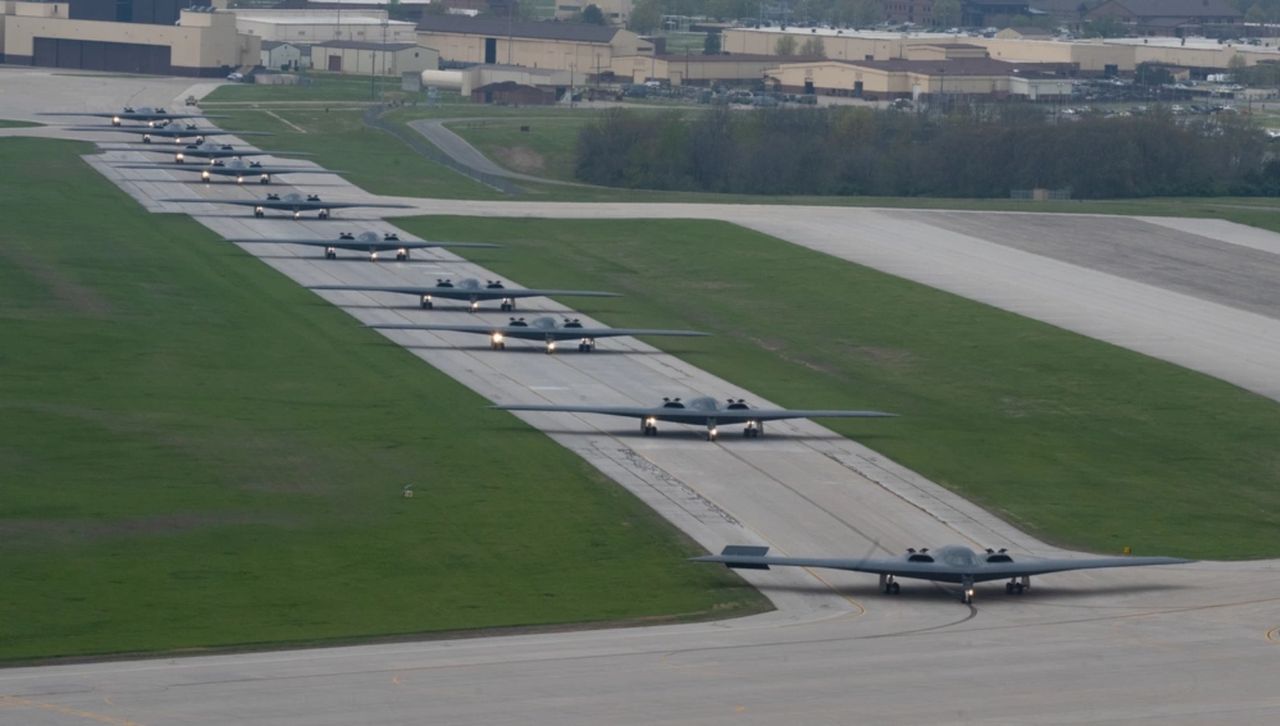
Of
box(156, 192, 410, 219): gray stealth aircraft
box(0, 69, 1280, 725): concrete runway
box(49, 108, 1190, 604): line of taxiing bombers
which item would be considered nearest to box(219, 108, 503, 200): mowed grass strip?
box(49, 108, 1190, 604): line of taxiing bombers

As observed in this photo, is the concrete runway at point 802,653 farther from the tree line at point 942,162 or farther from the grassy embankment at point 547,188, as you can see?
the tree line at point 942,162

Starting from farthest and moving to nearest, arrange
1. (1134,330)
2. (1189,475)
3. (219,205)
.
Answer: (219,205) < (1134,330) < (1189,475)

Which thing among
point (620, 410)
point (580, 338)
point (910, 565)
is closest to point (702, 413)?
point (620, 410)

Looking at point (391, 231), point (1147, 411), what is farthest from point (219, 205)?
point (1147, 411)

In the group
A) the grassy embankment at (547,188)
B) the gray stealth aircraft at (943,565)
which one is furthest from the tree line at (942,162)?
the gray stealth aircraft at (943,565)

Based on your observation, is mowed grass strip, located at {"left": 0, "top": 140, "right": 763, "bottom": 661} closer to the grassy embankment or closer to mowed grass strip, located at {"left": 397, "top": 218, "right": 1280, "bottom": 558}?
mowed grass strip, located at {"left": 397, "top": 218, "right": 1280, "bottom": 558}

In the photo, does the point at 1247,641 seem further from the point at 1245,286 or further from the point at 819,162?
the point at 819,162
